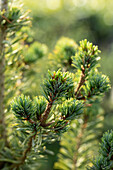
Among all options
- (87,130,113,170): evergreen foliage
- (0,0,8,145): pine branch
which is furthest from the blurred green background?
(87,130,113,170): evergreen foliage

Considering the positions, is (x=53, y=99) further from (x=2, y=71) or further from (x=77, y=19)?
(x=77, y=19)

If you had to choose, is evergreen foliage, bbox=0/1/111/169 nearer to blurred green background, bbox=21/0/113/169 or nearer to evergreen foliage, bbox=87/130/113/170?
evergreen foliage, bbox=87/130/113/170

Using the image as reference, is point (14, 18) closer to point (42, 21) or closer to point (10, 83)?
point (10, 83)

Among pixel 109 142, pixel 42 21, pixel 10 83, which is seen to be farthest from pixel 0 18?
pixel 42 21

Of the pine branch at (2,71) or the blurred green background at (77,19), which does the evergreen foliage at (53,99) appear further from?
the blurred green background at (77,19)

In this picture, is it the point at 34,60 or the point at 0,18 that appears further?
the point at 34,60

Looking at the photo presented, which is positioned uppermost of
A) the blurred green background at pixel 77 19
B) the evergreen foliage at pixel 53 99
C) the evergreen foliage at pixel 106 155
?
the blurred green background at pixel 77 19

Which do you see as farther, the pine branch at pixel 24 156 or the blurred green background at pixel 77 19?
the blurred green background at pixel 77 19

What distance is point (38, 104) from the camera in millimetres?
254

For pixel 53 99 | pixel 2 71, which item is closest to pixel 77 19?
pixel 2 71

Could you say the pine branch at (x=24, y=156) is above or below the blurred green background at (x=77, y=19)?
below

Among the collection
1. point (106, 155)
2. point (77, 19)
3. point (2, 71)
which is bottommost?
point (106, 155)

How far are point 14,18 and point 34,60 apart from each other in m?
0.16

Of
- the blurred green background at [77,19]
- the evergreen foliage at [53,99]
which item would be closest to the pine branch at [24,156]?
the evergreen foliage at [53,99]
